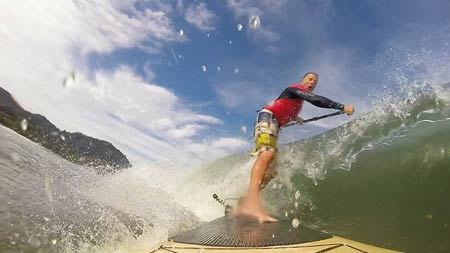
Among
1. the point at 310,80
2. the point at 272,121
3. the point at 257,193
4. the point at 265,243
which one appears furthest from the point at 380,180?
the point at 265,243

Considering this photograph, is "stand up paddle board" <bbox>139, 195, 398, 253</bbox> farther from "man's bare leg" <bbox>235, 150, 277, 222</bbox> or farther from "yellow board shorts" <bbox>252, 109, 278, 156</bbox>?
"yellow board shorts" <bbox>252, 109, 278, 156</bbox>

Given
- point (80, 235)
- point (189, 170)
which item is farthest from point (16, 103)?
point (80, 235)

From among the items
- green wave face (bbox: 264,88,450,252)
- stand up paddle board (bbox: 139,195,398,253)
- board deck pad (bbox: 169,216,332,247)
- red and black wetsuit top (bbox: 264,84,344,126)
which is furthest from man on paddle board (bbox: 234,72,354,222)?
stand up paddle board (bbox: 139,195,398,253)

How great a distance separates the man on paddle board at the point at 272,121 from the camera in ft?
16.3

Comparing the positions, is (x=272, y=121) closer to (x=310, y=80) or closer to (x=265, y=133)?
(x=265, y=133)

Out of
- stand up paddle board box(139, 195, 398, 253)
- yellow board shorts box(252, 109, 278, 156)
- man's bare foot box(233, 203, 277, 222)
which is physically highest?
yellow board shorts box(252, 109, 278, 156)

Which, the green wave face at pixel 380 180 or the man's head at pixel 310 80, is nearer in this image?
the man's head at pixel 310 80

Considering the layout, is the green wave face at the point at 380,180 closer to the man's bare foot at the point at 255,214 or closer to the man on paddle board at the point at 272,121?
the man on paddle board at the point at 272,121

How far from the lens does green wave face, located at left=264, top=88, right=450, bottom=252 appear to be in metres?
5.84

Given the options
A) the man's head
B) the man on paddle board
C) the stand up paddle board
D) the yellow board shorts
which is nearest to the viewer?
the stand up paddle board

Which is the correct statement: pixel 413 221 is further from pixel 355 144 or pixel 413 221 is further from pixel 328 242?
pixel 355 144

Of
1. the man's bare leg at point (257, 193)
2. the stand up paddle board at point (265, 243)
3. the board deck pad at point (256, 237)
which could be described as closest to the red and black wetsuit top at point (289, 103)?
the man's bare leg at point (257, 193)

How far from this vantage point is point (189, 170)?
602 inches

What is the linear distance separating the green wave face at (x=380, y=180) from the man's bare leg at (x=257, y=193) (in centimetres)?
91
